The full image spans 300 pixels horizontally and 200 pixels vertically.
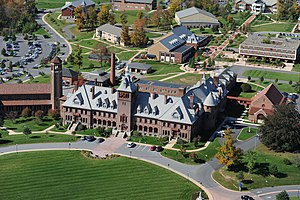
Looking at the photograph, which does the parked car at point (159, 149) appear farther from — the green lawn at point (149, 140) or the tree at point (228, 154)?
the tree at point (228, 154)

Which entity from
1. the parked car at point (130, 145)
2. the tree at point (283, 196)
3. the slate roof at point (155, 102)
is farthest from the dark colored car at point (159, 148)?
the tree at point (283, 196)

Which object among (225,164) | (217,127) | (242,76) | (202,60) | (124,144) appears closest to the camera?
(225,164)

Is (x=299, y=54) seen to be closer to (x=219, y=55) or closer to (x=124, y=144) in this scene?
(x=219, y=55)

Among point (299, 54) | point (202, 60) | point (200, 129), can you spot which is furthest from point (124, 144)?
point (299, 54)

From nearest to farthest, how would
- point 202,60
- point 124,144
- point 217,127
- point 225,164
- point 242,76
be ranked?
point 225,164 → point 124,144 → point 217,127 → point 242,76 → point 202,60

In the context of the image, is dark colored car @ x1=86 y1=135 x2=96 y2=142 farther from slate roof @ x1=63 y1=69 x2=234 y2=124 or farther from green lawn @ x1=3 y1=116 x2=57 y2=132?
green lawn @ x1=3 y1=116 x2=57 y2=132

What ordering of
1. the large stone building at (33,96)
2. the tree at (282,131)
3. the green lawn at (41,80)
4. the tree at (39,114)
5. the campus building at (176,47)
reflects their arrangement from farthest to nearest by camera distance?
the campus building at (176,47) → the green lawn at (41,80) → the large stone building at (33,96) → the tree at (39,114) → the tree at (282,131)

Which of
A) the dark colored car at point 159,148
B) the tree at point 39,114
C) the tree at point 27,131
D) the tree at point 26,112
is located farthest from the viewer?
the tree at point 26,112

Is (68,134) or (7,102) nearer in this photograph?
(68,134)
